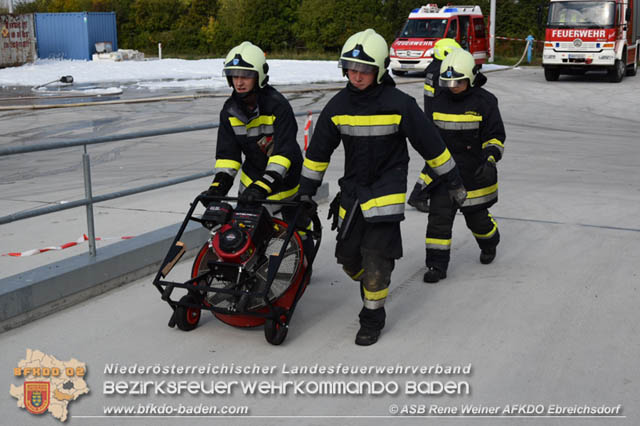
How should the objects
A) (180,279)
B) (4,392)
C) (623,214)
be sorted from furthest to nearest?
(623,214) → (180,279) → (4,392)

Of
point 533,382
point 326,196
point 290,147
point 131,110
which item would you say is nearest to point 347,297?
point 290,147

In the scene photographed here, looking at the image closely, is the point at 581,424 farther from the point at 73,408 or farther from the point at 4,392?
the point at 4,392

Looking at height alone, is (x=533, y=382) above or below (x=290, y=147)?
below

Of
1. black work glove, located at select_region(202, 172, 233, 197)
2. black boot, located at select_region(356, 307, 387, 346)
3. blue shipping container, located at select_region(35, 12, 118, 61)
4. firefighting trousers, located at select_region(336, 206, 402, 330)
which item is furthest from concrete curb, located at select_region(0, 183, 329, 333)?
blue shipping container, located at select_region(35, 12, 118, 61)

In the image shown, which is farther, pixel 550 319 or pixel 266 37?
pixel 266 37

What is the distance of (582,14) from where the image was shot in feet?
75.4

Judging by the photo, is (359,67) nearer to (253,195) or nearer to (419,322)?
(253,195)

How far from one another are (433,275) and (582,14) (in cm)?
1985

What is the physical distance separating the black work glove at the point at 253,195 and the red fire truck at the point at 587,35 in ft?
68.0

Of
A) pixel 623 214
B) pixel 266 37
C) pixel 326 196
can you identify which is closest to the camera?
pixel 623 214

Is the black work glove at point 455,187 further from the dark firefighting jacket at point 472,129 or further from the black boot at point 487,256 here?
the black boot at point 487,256

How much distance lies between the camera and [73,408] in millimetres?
3740

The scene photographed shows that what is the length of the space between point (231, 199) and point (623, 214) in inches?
193

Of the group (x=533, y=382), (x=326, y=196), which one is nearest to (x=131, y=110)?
(x=326, y=196)
